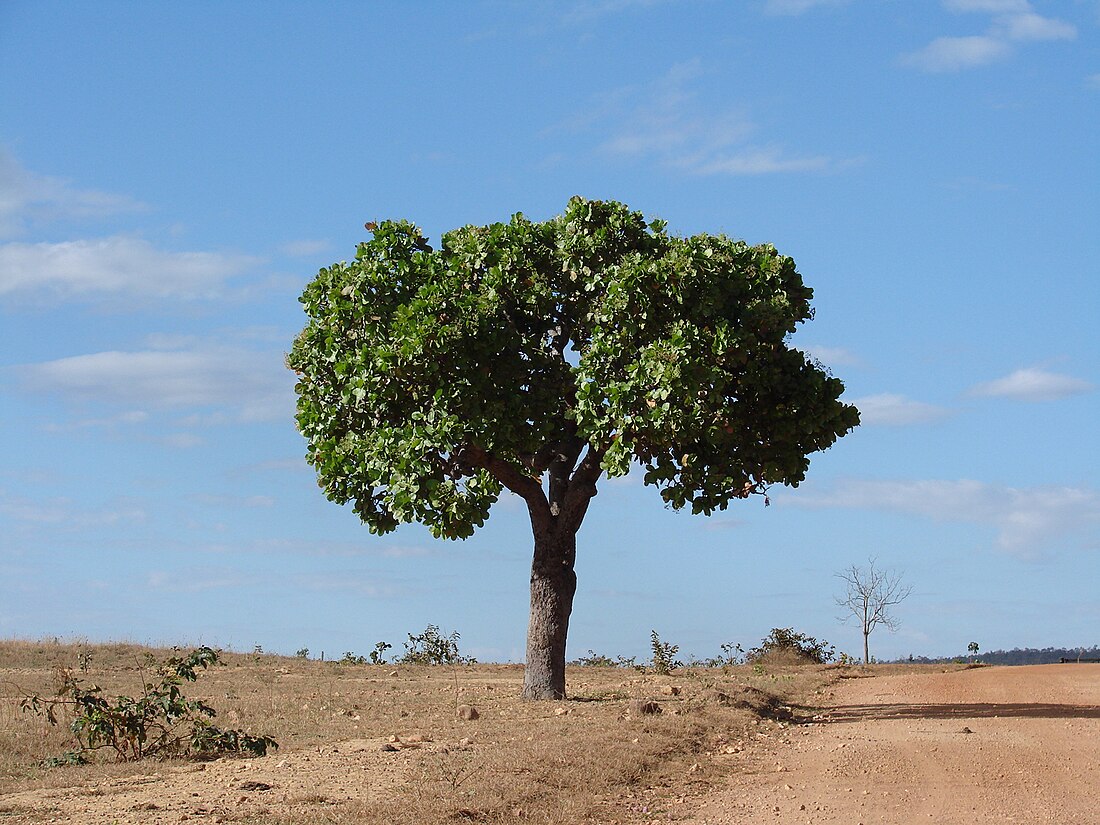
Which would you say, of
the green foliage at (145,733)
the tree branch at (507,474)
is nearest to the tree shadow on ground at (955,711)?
the tree branch at (507,474)

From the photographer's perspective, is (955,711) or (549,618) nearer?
(955,711)

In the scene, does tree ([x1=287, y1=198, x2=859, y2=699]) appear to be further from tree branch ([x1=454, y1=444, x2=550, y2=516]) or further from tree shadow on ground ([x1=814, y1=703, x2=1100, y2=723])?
tree shadow on ground ([x1=814, y1=703, x2=1100, y2=723])

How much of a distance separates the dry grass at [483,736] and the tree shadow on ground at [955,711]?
1077 millimetres

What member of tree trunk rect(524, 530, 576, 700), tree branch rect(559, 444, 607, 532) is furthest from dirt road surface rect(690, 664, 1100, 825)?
tree branch rect(559, 444, 607, 532)

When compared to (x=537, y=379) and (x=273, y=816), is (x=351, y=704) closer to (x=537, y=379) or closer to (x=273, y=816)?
(x=537, y=379)

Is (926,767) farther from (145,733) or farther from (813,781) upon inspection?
(145,733)

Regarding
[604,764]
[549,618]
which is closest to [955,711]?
[549,618]

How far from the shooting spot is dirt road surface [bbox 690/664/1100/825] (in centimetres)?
1064

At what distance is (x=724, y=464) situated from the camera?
19031 millimetres

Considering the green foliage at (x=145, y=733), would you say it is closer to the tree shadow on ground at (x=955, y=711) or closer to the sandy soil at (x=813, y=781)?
the sandy soil at (x=813, y=781)

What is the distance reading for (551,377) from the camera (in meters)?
20.0

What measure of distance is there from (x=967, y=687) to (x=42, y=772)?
19.7m

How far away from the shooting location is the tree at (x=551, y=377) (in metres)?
18.1

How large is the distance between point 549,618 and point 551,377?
4.42 meters
